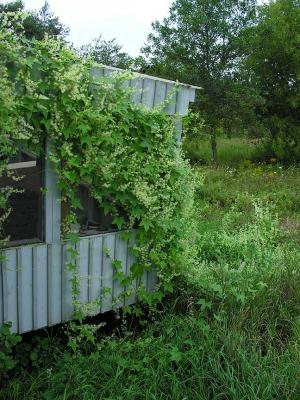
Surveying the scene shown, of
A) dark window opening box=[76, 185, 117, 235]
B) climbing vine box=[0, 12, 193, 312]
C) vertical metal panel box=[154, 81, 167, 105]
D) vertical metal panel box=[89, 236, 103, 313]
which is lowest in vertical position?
vertical metal panel box=[89, 236, 103, 313]

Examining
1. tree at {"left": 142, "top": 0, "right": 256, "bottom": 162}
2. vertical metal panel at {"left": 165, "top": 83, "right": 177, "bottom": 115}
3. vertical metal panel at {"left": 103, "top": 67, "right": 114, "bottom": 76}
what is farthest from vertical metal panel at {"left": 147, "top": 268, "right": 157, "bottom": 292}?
tree at {"left": 142, "top": 0, "right": 256, "bottom": 162}

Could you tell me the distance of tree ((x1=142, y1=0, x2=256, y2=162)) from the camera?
15.1m

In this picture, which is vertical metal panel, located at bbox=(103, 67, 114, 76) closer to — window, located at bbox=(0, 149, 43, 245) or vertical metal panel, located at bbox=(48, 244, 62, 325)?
window, located at bbox=(0, 149, 43, 245)

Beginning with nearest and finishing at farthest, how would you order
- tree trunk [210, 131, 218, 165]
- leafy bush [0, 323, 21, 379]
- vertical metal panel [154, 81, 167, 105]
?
leafy bush [0, 323, 21, 379] < vertical metal panel [154, 81, 167, 105] < tree trunk [210, 131, 218, 165]

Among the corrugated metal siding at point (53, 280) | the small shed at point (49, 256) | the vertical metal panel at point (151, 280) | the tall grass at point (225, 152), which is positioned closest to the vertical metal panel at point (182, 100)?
the small shed at point (49, 256)

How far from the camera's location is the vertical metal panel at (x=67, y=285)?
164 inches

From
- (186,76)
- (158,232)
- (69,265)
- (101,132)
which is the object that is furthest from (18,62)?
(186,76)

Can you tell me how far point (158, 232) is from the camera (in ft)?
15.1

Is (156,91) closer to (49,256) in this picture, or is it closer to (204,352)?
(49,256)

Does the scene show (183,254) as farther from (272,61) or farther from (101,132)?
(272,61)

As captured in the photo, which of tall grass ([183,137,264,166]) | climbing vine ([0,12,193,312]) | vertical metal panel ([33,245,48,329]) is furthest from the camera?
tall grass ([183,137,264,166])

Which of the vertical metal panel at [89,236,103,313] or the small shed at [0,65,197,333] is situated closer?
the small shed at [0,65,197,333]

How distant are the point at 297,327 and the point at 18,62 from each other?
3.41 metres

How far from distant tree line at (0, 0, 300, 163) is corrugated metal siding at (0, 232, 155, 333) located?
11085 millimetres
